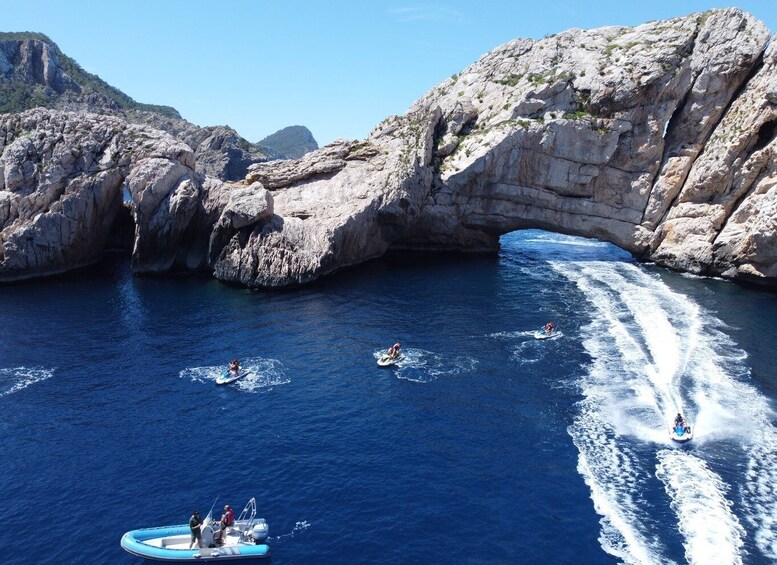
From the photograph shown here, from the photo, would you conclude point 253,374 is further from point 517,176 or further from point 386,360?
point 517,176

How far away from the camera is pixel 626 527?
1284 inches

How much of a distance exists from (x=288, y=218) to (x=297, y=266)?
28.0 ft

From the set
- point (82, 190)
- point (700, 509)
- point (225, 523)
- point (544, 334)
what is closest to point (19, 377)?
point (225, 523)

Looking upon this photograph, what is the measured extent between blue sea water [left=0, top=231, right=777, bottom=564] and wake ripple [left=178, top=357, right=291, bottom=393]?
10.3 inches

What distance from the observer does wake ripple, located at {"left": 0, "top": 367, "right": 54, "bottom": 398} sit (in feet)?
164

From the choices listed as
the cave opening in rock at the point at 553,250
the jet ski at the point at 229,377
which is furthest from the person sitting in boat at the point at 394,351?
the cave opening in rock at the point at 553,250

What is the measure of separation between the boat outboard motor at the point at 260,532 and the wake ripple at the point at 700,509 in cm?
2245

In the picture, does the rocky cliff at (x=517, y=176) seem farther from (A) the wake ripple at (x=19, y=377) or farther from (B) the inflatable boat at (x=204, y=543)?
(B) the inflatable boat at (x=204, y=543)

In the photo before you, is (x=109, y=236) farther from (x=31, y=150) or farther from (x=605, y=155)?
(x=605, y=155)

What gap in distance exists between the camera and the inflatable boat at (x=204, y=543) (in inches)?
1236

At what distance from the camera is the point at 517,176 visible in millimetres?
92188

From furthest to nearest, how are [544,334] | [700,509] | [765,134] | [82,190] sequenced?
[82,190] → [765,134] → [544,334] → [700,509]

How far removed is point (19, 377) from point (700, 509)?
5411cm

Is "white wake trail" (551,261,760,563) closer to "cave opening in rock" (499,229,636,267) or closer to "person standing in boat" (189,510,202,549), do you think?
"person standing in boat" (189,510,202,549)
